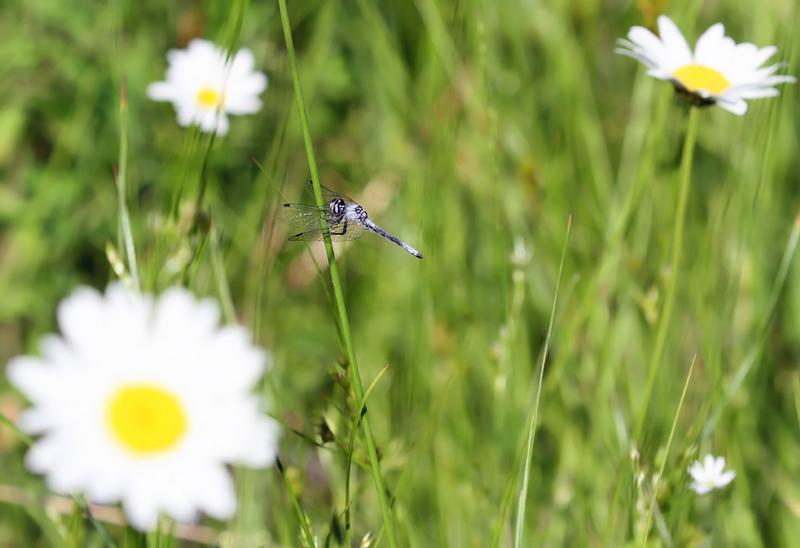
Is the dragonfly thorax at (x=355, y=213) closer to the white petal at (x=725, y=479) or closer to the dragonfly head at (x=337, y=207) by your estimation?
the dragonfly head at (x=337, y=207)

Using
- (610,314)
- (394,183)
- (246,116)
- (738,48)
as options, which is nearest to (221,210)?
(246,116)

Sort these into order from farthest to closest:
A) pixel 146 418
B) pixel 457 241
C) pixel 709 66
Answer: pixel 457 241, pixel 709 66, pixel 146 418

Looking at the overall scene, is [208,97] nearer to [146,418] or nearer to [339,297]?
[339,297]

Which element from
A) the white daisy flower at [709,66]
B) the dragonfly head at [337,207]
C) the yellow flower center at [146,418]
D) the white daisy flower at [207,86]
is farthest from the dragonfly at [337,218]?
the yellow flower center at [146,418]

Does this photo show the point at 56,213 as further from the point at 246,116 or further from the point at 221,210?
the point at 246,116

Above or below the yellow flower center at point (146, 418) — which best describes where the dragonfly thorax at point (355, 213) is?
above

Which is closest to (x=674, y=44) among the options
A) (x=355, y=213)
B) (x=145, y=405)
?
(x=355, y=213)
